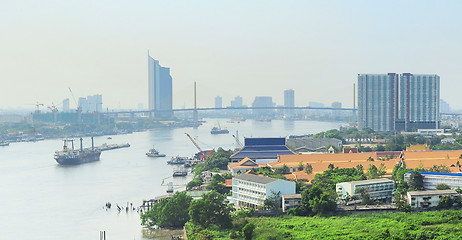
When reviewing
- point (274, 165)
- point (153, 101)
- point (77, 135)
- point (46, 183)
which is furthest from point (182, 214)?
point (153, 101)

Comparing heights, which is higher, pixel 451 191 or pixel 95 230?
pixel 451 191

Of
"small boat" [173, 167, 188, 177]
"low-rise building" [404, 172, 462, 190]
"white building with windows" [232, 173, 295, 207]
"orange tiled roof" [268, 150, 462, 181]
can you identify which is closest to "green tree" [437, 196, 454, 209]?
"low-rise building" [404, 172, 462, 190]

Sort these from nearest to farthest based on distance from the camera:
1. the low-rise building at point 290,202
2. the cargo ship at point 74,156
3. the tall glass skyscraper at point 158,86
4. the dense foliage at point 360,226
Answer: the dense foliage at point 360,226, the low-rise building at point 290,202, the cargo ship at point 74,156, the tall glass skyscraper at point 158,86

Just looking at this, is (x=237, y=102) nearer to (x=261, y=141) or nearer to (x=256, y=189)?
(x=261, y=141)

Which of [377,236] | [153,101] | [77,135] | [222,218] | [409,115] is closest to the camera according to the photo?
[377,236]

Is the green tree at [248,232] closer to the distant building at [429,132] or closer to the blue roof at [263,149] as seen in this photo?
the blue roof at [263,149]

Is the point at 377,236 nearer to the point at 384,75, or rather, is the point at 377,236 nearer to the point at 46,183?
the point at 46,183

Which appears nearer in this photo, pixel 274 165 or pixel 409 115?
pixel 274 165

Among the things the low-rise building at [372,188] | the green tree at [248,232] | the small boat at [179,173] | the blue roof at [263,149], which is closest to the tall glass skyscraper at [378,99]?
the blue roof at [263,149]
